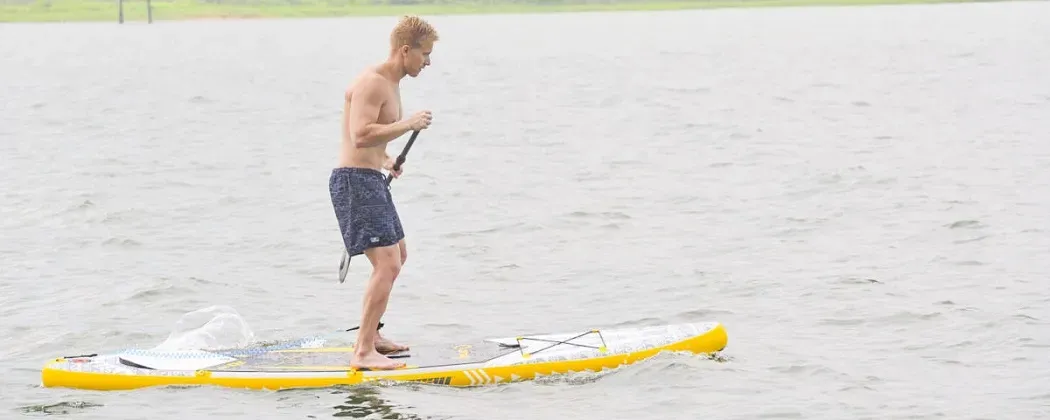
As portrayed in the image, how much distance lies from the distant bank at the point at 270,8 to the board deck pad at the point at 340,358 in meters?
151

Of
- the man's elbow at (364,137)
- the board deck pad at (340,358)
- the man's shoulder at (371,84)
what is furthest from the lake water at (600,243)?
the man's shoulder at (371,84)

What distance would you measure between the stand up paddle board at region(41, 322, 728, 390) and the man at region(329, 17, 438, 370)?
305 millimetres

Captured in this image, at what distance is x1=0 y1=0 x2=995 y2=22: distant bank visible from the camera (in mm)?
166000

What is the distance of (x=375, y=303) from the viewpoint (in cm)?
1032

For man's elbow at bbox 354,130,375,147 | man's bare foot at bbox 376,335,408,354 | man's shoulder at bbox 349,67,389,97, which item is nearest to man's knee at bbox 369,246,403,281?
man's elbow at bbox 354,130,375,147

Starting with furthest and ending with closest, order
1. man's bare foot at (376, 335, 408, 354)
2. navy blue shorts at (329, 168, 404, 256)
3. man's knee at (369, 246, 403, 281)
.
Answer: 1. man's bare foot at (376, 335, 408, 354)
2. man's knee at (369, 246, 403, 281)
3. navy blue shorts at (329, 168, 404, 256)

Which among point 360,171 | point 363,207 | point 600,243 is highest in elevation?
point 360,171

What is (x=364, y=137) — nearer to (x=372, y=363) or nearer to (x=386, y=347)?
(x=372, y=363)

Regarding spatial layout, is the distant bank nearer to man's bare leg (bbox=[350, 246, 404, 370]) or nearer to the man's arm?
man's bare leg (bbox=[350, 246, 404, 370])

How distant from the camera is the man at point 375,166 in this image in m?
9.87

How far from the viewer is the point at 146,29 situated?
5768 inches

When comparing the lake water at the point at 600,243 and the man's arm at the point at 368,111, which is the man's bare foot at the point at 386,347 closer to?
the lake water at the point at 600,243

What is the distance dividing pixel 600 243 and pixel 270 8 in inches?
6322

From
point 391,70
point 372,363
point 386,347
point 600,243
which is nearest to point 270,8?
point 600,243
